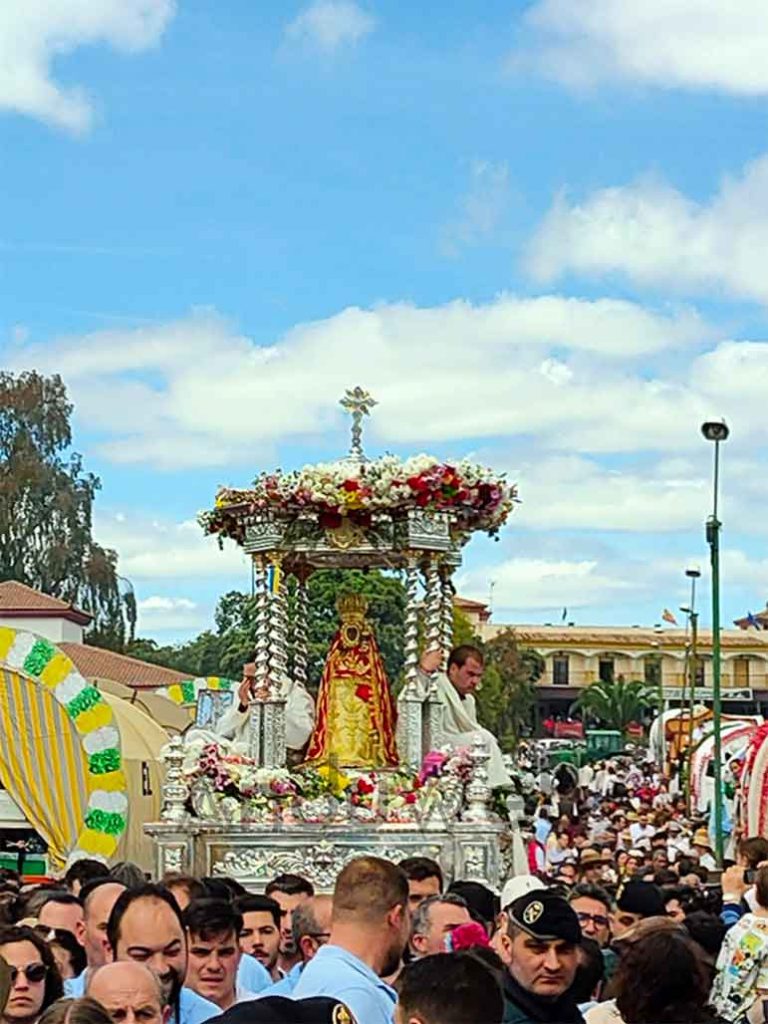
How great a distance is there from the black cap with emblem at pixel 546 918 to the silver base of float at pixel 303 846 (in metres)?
10.5

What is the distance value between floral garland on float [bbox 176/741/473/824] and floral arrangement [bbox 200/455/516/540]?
2228mm

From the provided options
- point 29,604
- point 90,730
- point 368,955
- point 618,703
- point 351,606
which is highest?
point 618,703

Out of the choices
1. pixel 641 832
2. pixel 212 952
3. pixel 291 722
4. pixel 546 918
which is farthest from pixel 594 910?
pixel 641 832

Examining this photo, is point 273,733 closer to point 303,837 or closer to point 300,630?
point 303,837

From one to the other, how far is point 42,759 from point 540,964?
603 inches

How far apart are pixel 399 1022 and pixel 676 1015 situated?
1588mm

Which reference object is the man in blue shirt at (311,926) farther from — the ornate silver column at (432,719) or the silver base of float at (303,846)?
the ornate silver column at (432,719)

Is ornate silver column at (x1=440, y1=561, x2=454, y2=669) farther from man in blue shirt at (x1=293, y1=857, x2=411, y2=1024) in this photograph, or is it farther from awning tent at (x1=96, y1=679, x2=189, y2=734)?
awning tent at (x1=96, y1=679, x2=189, y2=734)

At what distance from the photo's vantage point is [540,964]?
664 centimetres

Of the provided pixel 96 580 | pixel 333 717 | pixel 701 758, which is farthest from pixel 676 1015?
pixel 96 580

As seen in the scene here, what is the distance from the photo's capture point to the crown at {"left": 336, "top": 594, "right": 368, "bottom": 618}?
755 inches

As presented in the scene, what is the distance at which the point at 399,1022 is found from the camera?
493cm

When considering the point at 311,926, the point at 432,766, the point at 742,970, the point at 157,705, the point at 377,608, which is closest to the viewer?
the point at 311,926

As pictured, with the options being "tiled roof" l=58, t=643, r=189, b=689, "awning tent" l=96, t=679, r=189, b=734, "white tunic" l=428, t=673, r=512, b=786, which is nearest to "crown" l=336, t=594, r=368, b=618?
"white tunic" l=428, t=673, r=512, b=786
